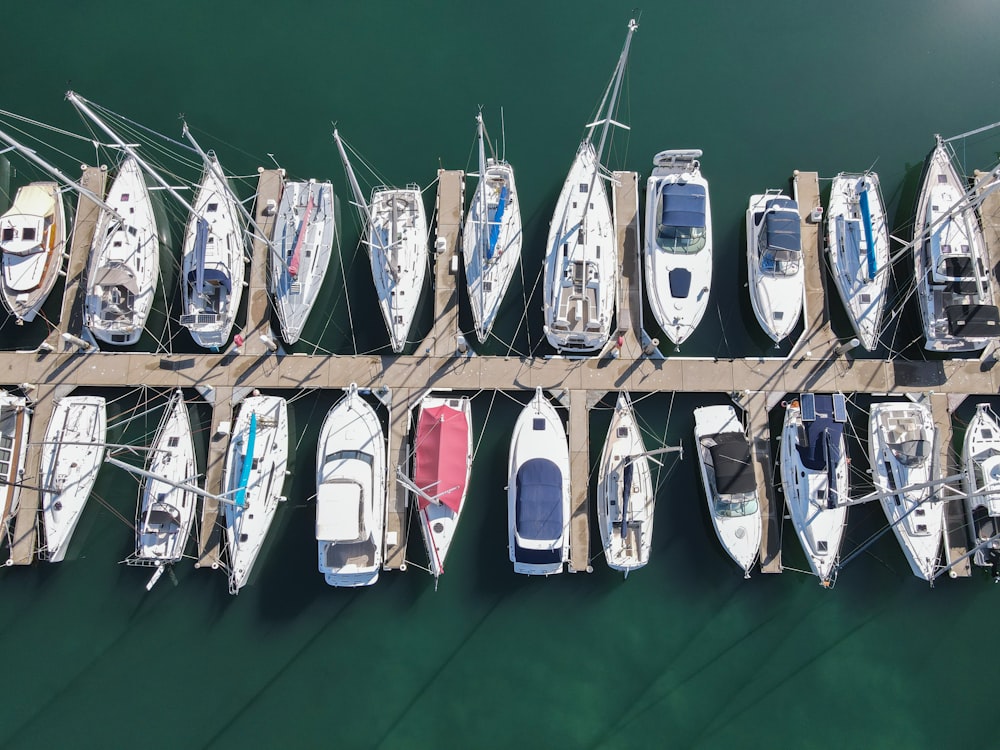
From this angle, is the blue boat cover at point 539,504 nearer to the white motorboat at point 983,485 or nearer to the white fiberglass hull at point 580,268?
the white fiberglass hull at point 580,268

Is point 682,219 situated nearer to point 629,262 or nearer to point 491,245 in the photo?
point 629,262

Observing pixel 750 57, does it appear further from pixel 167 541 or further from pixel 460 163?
pixel 167 541

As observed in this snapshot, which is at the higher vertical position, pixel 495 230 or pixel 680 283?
pixel 495 230

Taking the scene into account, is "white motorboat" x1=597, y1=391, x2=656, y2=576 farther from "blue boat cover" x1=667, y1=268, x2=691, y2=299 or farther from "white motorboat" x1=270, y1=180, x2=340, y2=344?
"white motorboat" x1=270, y1=180, x2=340, y2=344

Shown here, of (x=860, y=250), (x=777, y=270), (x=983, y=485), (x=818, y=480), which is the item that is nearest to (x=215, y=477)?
(x=818, y=480)

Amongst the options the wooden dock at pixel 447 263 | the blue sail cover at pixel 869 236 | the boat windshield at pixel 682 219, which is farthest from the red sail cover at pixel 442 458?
the blue sail cover at pixel 869 236

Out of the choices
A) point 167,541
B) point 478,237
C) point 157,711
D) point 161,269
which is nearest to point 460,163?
point 478,237
